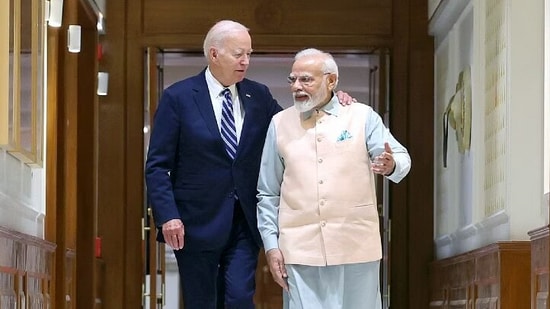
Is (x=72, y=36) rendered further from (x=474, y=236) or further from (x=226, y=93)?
(x=474, y=236)

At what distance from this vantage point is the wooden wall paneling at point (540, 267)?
4.75 m

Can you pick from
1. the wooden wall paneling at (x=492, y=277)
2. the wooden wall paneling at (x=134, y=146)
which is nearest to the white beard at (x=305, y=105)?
the wooden wall paneling at (x=492, y=277)

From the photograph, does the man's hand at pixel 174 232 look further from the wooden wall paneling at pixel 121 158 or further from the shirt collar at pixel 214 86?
the wooden wall paneling at pixel 121 158

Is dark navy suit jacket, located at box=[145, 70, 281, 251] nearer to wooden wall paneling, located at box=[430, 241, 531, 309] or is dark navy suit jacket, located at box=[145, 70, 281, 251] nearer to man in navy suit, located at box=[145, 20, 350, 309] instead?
man in navy suit, located at box=[145, 20, 350, 309]

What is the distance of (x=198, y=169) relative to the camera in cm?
479

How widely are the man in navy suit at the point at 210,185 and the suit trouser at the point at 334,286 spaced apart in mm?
294

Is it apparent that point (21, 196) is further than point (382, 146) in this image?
Yes

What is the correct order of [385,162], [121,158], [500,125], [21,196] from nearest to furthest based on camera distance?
1. [385,162]
2. [21,196]
3. [500,125]
4. [121,158]

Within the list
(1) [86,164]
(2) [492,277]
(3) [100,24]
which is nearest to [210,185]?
(2) [492,277]

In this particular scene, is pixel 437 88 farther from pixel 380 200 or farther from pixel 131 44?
pixel 131 44

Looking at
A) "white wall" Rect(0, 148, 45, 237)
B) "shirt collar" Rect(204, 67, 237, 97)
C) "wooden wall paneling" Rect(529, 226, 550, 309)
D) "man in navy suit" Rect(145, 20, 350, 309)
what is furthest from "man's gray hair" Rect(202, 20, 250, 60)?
"wooden wall paneling" Rect(529, 226, 550, 309)

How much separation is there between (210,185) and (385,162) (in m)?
0.80

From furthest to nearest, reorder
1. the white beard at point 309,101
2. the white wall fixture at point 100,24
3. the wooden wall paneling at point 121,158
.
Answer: the wooden wall paneling at point 121,158 → the white wall fixture at point 100,24 → the white beard at point 309,101

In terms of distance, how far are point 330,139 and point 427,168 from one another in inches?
151
